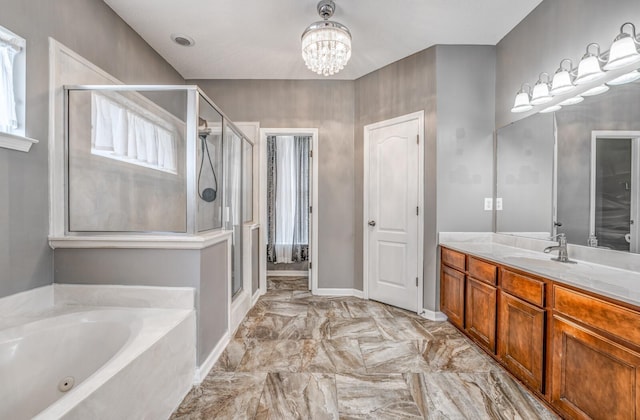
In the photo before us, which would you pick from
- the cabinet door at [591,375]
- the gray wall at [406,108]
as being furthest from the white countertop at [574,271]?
the gray wall at [406,108]

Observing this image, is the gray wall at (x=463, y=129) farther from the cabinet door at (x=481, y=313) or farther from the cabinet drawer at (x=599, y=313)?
the cabinet drawer at (x=599, y=313)

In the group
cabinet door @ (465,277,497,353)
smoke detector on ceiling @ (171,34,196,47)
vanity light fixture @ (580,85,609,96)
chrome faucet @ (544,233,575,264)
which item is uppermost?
smoke detector on ceiling @ (171,34,196,47)

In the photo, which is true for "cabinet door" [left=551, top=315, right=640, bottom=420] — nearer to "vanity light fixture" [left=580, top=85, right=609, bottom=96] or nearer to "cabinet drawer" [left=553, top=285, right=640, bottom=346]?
"cabinet drawer" [left=553, top=285, right=640, bottom=346]

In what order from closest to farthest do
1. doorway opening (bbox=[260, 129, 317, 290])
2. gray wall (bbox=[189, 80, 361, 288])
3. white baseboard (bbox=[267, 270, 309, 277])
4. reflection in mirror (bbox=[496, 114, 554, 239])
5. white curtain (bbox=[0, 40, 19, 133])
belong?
white curtain (bbox=[0, 40, 19, 133]), reflection in mirror (bbox=[496, 114, 554, 239]), gray wall (bbox=[189, 80, 361, 288]), white baseboard (bbox=[267, 270, 309, 277]), doorway opening (bbox=[260, 129, 317, 290])

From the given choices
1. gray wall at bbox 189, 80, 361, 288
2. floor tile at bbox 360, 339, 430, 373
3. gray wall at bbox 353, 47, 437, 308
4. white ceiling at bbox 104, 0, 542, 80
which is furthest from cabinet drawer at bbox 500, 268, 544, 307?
white ceiling at bbox 104, 0, 542, 80

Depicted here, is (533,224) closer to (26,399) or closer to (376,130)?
(376,130)

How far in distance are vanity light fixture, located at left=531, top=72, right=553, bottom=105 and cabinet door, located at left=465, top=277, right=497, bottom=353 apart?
1.47 metres

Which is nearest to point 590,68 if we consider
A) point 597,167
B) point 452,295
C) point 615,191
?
point 597,167

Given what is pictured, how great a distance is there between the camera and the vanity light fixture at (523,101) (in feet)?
8.19

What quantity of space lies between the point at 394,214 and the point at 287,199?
7.79 ft

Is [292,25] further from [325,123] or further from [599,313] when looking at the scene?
[599,313]

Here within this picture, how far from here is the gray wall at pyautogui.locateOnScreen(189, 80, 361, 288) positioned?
3764mm

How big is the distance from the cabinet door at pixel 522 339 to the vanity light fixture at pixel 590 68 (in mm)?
1449

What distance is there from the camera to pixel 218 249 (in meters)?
2.30
